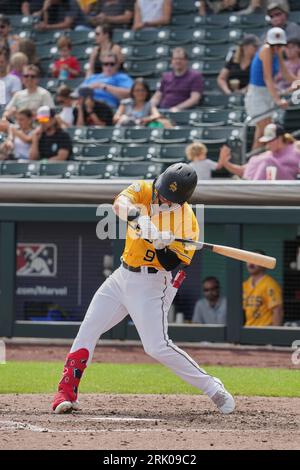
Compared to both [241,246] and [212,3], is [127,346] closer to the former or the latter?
[241,246]

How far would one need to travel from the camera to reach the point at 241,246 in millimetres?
10453

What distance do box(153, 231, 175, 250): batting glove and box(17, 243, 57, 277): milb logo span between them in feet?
15.4

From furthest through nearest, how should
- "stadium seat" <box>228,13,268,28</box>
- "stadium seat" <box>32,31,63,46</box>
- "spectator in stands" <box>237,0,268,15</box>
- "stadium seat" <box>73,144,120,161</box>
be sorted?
1. "stadium seat" <box>32,31,63,46</box>
2. "spectator in stands" <box>237,0,268,15</box>
3. "stadium seat" <box>228,13,268,28</box>
4. "stadium seat" <box>73,144,120,161</box>

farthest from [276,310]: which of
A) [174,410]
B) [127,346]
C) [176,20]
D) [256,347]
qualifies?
[176,20]

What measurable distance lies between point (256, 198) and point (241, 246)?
20.0 inches

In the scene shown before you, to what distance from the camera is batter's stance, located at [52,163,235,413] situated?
6.48 metres

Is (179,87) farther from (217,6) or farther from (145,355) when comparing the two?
(145,355)

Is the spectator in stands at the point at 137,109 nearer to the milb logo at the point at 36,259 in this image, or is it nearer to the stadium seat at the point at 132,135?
the stadium seat at the point at 132,135

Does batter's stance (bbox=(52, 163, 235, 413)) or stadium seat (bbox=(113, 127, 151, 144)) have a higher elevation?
stadium seat (bbox=(113, 127, 151, 144))

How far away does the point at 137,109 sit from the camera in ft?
41.3

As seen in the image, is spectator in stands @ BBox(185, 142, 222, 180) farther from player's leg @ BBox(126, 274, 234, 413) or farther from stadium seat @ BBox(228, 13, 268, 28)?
player's leg @ BBox(126, 274, 234, 413)

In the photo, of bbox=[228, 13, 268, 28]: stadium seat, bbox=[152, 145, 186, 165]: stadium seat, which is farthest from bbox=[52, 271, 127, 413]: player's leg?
bbox=[228, 13, 268, 28]: stadium seat

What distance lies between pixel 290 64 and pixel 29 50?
162 inches

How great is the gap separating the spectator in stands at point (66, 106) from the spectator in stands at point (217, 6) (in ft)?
7.18
